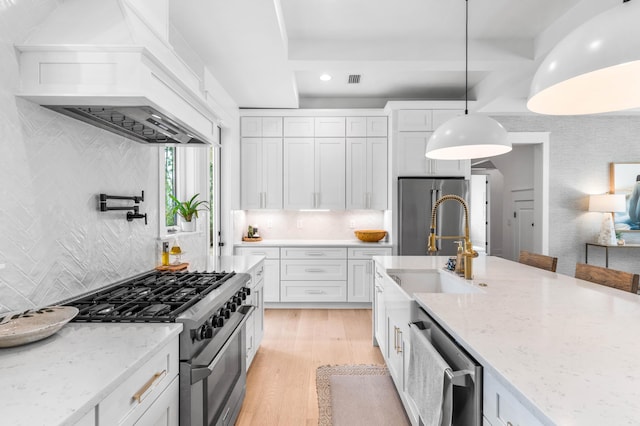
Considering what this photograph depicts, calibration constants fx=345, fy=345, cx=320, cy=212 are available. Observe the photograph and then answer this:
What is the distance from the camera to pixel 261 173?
4.74 metres

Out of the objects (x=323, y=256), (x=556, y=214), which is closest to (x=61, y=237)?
(x=323, y=256)

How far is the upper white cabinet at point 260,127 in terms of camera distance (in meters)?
4.71

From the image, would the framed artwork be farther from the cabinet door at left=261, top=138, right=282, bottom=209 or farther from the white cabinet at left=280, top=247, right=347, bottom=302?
the cabinet door at left=261, top=138, right=282, bottom=209

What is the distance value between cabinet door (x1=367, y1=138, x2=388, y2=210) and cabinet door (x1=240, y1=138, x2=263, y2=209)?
58.9 inches

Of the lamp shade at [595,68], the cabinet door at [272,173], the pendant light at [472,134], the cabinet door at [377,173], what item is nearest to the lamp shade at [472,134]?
the pendant light at [472,134]

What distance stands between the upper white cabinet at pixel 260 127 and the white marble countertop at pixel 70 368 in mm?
3747

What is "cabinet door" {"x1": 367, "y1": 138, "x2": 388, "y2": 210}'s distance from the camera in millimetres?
4727

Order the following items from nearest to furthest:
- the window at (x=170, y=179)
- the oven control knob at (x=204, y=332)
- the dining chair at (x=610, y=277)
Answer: the oven control knob at (x=204, y=332)
the dining chair at (x=610, y=277)
the window at (x=170, y=179)

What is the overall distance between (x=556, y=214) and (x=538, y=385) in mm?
5097

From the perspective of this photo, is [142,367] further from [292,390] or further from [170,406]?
[292,390]

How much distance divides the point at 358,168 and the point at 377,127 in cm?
62

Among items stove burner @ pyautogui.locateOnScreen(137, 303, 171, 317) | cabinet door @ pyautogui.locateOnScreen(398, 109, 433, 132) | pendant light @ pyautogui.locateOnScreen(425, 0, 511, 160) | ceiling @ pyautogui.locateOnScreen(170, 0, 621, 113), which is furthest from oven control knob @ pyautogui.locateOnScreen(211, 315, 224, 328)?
cabinet door @ pyautogui.locateOnScreen(398, 109, 433, 132)

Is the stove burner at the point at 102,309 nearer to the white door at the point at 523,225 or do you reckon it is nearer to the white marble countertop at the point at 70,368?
the white marble countertop at the point at 70,368

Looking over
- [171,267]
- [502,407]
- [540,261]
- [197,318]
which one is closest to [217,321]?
[197,318]
